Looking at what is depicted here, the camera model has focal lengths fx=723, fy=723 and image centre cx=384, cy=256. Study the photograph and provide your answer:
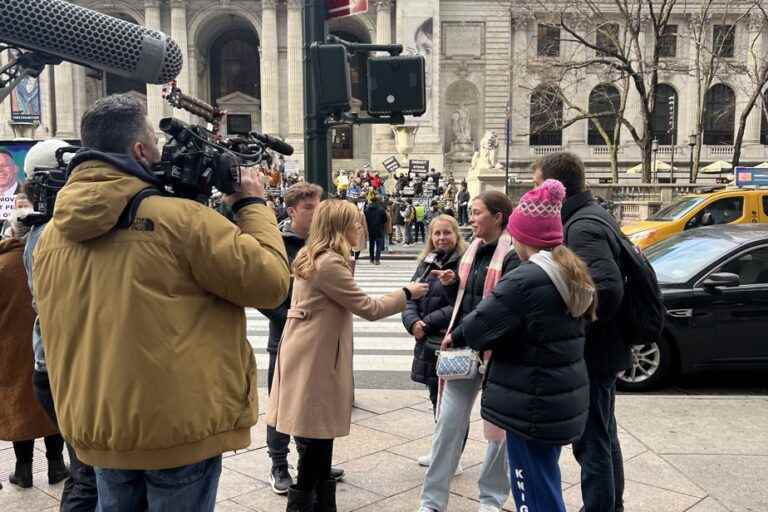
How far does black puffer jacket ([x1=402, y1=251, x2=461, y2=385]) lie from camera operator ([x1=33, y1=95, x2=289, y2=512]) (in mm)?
2319

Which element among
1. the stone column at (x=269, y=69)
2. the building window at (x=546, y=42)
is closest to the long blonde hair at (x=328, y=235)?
the building window at (x=546, y=42)

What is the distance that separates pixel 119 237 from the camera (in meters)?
2.31

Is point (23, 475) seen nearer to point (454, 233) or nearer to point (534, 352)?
point (454, 233)

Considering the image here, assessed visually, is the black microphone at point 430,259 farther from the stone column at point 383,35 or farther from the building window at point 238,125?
the stone column at point 383,35

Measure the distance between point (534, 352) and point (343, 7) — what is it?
11.2ft

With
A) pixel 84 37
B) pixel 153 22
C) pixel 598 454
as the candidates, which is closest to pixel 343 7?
pixel 84 37

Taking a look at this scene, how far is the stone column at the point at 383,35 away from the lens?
4966 centimetres

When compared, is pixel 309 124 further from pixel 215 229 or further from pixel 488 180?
pixel 488 180

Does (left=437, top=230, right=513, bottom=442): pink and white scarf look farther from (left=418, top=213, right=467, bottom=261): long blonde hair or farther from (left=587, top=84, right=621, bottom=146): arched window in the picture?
(left=587, top=84, right=621, bottom=146): arched window

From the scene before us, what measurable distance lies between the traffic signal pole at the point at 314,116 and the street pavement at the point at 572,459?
6.79 ft

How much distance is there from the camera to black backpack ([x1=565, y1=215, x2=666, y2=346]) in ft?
13.1

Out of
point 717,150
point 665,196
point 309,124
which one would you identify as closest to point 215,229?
point 309,124

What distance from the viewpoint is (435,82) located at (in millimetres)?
49906

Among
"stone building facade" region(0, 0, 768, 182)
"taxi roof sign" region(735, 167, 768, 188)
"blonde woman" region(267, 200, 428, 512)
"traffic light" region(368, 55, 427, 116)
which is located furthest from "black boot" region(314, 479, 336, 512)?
"stone building facade" region(0, 0, 768, 182)
